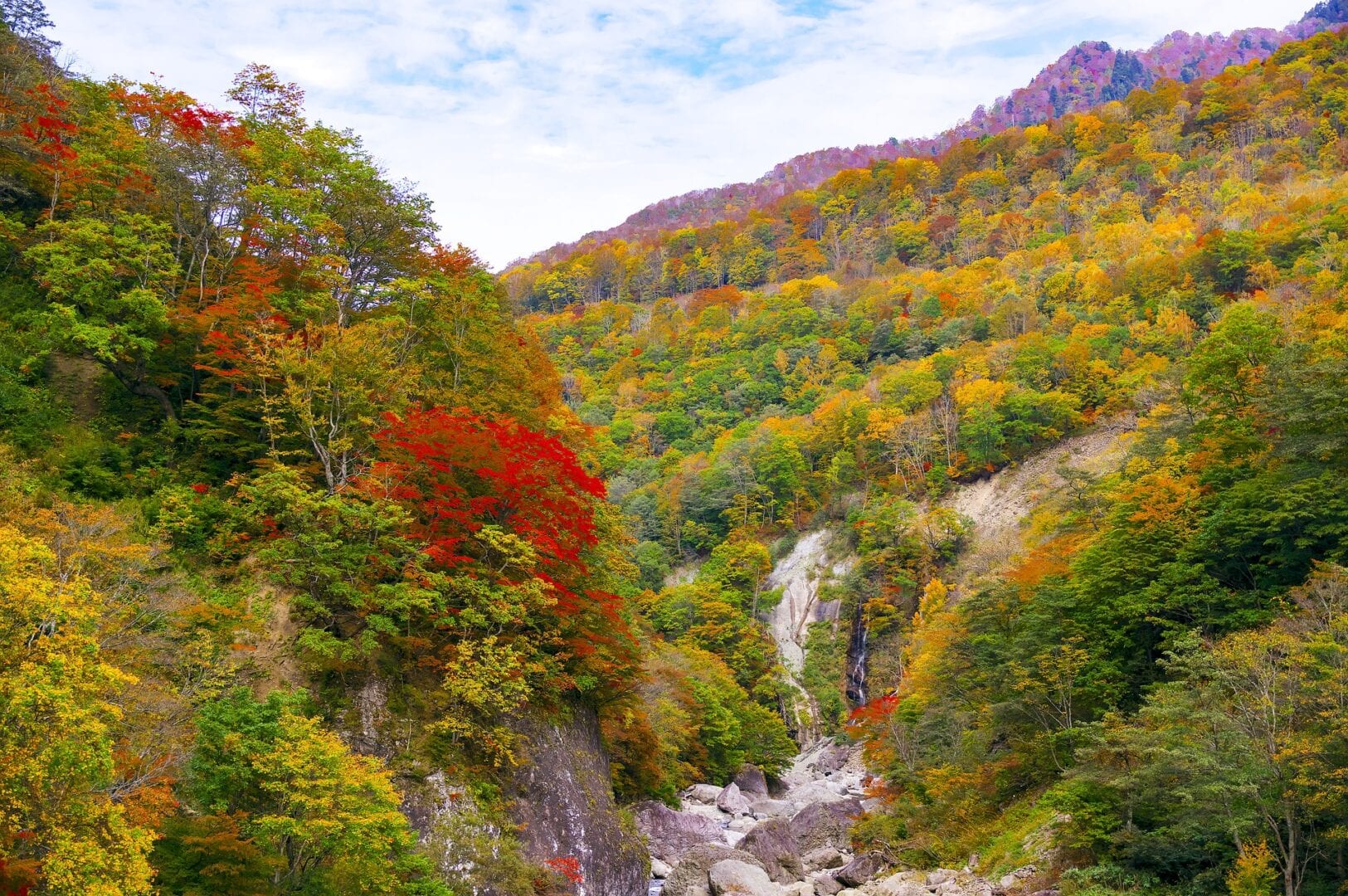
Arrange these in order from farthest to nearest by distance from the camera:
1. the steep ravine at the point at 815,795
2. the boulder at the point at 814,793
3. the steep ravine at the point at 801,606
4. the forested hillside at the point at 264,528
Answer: the steep ravine at the point at 801,606
the boulder at the point at 814,793
the steep ravine at the point at 815,795
the forested hillside at the point at 264,528

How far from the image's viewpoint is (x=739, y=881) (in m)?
22.1

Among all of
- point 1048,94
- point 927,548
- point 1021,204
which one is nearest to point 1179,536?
point 927,548

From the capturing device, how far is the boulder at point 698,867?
22.3 m

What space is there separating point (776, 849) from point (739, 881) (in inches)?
219

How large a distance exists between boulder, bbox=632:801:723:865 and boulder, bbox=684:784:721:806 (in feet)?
22.3

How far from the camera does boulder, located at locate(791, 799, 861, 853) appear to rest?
1190 inches

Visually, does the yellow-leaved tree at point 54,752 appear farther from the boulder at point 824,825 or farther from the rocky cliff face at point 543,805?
the boulder at point 824,825

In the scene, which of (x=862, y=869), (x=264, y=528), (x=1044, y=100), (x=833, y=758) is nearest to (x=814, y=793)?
(x=833, y=758)

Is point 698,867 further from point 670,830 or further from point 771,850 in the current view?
point 670,830

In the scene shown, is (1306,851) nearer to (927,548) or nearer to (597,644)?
(597,644)

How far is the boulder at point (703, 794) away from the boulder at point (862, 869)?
12.2 meters

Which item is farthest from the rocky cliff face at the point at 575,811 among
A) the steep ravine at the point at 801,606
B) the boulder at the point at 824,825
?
the steep ravine at the point at 801,606

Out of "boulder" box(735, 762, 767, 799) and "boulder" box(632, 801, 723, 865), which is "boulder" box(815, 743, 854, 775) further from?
"boulder" box(632, 801, 723, 865)

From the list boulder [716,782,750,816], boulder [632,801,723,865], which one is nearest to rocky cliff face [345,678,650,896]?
boulder [632,801,723,865]
